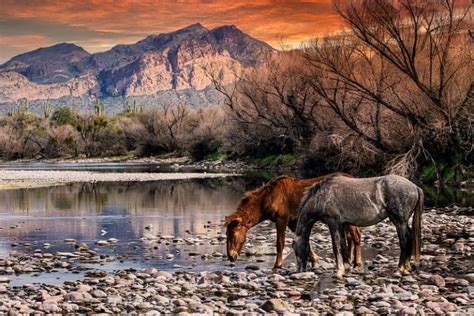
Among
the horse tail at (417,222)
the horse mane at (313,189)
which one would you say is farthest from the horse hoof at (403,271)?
the horse mane at (313,189)

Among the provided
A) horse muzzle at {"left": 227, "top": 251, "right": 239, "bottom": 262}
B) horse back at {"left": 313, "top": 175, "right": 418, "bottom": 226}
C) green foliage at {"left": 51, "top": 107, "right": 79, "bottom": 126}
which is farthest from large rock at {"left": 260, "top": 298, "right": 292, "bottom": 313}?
green foliage at {"left": 51, "top": 107, "right": 79, "bottom": 126}

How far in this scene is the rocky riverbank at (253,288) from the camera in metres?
11.4

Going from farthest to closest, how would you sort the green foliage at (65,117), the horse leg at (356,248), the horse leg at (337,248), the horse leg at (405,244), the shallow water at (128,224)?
the green foliage at (65,117) → the shallow water at (128,224) → the horse leg at (356,248) → the horse leg at (405,244) → the horse leg at (337,248)

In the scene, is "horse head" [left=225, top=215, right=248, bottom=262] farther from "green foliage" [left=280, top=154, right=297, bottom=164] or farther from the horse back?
"green foliage" [left=280, top=154, right=297, bottom=164]

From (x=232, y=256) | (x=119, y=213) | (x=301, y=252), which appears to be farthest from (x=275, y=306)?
(x=119, y=213)

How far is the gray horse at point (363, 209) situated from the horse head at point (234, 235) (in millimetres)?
1362

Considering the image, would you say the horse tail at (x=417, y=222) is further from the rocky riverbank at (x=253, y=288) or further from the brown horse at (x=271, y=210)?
the brown horse at (x=271, y=210)

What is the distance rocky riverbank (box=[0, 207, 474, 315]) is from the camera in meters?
11.4

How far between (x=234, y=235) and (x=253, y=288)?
2.53m

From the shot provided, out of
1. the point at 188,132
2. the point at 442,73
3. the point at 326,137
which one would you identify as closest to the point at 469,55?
the point at 442,73

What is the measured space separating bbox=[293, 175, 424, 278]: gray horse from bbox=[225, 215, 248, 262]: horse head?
1.36 m

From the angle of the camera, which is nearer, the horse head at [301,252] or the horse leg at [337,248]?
the horse leg at [337,248]

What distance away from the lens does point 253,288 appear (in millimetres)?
13062

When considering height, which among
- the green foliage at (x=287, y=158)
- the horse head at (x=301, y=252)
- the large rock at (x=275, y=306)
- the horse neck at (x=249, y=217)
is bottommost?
the green foliage at (x=287, y=158)
